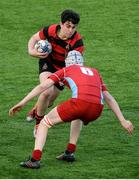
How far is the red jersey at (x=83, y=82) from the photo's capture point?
27.5 ft

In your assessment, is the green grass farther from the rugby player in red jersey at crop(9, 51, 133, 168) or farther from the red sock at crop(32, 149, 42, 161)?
the rugby player in red jersey at crop(9, 51, 133, 168)

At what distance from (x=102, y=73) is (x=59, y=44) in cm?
414

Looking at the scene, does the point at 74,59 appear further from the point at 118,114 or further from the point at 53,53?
the point at 53,53

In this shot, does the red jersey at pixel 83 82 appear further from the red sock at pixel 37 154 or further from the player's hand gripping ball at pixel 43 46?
the player's hand gripping ball at pixel 43 46

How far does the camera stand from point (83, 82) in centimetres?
845

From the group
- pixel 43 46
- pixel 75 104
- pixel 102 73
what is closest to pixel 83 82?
pixel 75 104

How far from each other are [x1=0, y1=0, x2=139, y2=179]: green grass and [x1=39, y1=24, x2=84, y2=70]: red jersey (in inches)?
39.1

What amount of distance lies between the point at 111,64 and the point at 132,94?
7.49 ft

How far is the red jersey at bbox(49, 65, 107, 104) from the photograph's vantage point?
27.5ft

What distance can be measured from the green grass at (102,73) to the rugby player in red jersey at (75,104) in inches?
13.5

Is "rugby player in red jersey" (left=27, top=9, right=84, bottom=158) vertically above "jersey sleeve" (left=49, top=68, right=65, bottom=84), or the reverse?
"jersey sleeve" (left=49, top=68, right=65, bottom=84)

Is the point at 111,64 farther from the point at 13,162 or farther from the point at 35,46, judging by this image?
the point at 13,162

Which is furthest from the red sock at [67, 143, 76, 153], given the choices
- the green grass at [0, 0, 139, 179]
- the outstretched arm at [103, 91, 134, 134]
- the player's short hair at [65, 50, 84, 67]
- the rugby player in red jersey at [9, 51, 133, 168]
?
the player's short hair at [65, 50, 84, 67]

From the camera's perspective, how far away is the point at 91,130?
1055 cm
